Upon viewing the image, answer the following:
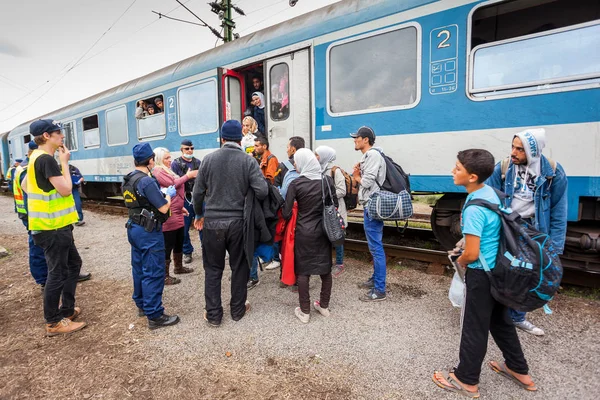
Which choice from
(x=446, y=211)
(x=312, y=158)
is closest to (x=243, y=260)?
(x=312, y=158)

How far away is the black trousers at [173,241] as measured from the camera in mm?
4129

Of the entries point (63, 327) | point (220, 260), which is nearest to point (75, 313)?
point (63, 327)

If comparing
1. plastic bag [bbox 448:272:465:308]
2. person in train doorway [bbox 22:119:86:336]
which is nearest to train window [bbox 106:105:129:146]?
person in train doorway [bbox 22:119:86:336]

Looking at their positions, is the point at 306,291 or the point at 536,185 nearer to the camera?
the point at 536,185

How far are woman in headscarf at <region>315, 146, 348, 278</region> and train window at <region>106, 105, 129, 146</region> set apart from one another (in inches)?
269

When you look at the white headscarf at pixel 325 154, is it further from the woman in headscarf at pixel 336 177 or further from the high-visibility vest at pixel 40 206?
the high-visibility vest at pixel 40 206

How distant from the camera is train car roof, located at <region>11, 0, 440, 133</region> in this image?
4.25 metres

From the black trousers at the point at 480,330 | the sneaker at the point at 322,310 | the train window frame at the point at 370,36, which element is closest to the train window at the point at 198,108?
the train window frame at the point at 370,36

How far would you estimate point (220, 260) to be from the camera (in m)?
3.18

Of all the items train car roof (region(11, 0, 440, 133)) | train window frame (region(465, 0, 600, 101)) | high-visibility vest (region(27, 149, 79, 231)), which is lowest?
high-visibility vest (region(27, 149, 79, 231))

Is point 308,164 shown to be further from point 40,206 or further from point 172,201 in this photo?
point 40,206

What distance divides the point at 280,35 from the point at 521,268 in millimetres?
4747

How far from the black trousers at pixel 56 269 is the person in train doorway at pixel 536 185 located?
3.89 metres

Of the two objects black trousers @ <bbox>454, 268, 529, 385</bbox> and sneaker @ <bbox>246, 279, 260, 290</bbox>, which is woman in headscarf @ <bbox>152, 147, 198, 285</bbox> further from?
black trousers @ <bbox>454, 268, 529, 385</bbox>
